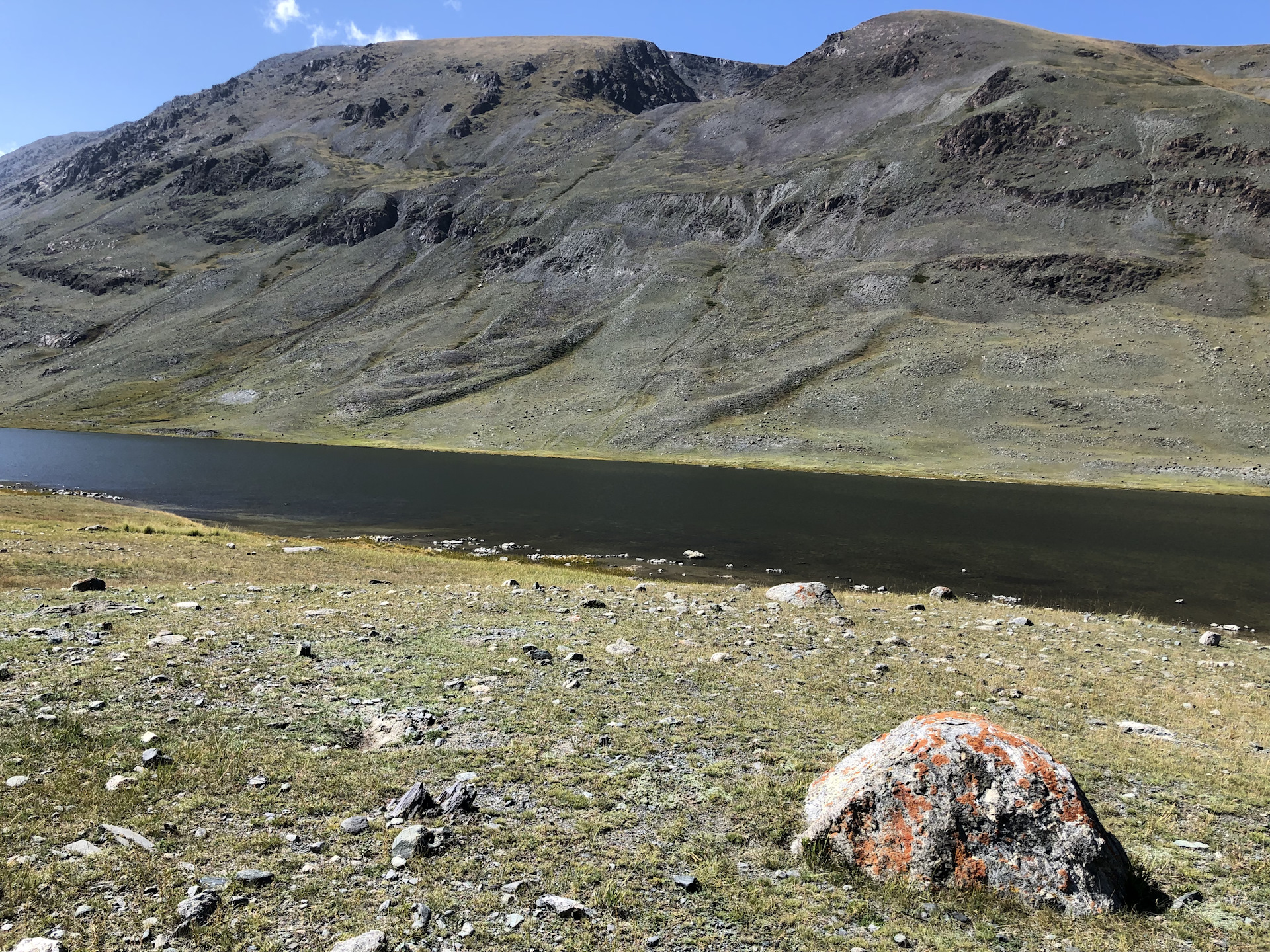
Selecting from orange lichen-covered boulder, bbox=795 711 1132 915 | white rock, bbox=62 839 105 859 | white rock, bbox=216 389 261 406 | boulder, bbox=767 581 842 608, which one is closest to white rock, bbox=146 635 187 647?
white rock, bbox=62 839 105 859

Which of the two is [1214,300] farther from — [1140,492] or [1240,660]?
[1240,660]

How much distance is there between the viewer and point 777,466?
380ft

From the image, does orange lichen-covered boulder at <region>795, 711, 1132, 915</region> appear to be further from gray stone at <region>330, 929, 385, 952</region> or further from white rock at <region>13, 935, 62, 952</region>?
white rock at <region>13, 935, 62, 952</region>

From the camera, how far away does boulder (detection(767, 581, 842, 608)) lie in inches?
958

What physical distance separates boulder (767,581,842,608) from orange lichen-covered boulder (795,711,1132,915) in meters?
16.2

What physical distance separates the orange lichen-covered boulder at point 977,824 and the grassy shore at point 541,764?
0.89ft

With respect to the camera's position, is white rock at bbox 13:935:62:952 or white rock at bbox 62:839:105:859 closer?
white rock at bbox 13:935:62:952

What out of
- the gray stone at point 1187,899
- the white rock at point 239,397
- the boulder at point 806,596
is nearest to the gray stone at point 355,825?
the gray stone at point 1187,899

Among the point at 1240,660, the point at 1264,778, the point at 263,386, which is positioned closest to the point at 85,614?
the point at 1264,778

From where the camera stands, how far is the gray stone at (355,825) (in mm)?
7672

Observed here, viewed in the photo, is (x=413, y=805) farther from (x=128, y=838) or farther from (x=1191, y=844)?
(x=1191, y=844)

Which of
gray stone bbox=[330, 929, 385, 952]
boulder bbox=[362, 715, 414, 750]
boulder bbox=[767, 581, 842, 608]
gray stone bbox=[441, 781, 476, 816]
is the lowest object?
boulder bbox=[767, 581, 842, 608]

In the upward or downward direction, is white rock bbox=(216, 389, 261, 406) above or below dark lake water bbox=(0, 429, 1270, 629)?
above

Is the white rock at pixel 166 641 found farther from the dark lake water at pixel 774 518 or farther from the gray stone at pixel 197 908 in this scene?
the dark lake water at pixel 774 518
